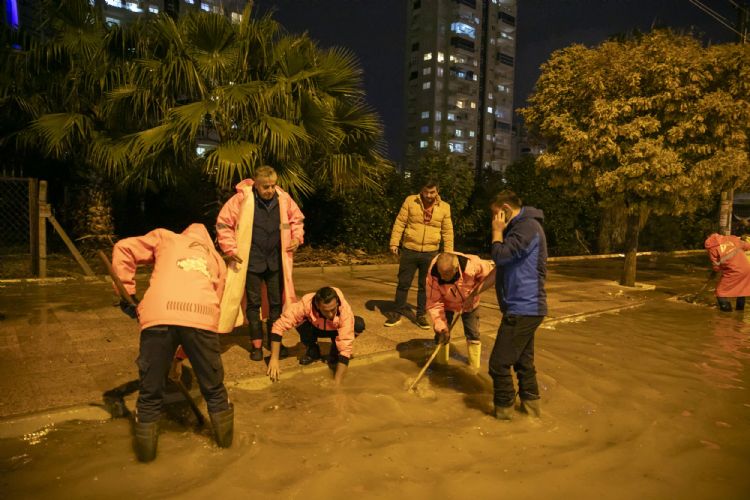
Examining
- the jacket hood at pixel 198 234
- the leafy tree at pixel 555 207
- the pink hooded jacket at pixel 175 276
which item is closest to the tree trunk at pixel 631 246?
the leafy tree at pixel 555 207

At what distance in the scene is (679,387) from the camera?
200 inches

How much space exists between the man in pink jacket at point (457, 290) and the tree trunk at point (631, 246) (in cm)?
719

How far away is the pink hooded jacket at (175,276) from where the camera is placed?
10.3 feet

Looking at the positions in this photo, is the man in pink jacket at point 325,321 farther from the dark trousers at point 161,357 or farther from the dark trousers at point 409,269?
the dark trousers at point 409,269

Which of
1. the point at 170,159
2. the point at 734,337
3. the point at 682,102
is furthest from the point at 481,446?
the point at 682,102

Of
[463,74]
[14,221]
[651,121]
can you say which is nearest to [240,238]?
[651,121]

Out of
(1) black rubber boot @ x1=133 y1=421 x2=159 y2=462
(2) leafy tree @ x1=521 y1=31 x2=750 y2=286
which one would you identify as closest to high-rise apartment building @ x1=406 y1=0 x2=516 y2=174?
(2) leafy tree @ x1=521 y1=31 x2=750 y2=286

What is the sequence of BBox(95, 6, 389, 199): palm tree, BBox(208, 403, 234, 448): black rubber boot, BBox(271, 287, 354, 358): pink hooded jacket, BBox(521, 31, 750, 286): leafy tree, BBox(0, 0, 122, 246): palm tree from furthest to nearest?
BBox(521, 31, 750, 286): leafy tree < BBox(0, 0, 122, 246): palm tree < BBox(95, 6, 389, 199): palm tree < BBox(271, 287, 354, 358): pink hooded jacket < BBox(208, 403, 234, 448): black rubber boot

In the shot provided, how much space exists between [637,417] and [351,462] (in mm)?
2451

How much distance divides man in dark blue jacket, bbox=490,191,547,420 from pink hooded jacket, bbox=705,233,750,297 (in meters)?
6.65

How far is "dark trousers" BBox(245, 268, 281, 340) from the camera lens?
513cm

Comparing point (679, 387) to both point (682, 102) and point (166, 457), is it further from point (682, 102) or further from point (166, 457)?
point (682, 102)

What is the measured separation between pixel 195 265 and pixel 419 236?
12.6ft

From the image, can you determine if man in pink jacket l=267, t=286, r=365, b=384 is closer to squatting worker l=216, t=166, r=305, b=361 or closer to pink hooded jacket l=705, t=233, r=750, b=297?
squatting worker l=216, t=166, r=305, b=361
